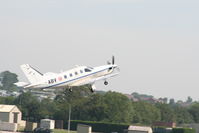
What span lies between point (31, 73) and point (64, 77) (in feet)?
18.6

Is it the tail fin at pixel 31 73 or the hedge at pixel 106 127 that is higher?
the tail fin at pixel 31 73

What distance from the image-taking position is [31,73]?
11112cm

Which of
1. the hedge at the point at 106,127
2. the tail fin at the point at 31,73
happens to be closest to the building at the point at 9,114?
the hedge at the point at 106,127

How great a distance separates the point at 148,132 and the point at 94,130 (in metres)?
32.4

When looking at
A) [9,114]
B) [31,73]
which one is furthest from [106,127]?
[31,73]

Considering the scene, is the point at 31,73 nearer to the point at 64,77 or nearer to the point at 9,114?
the point at 64,77

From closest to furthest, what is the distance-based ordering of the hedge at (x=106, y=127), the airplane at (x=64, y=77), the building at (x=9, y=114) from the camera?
the airplane at (x=64, y=77) < the hedge at (x=106, y=127) < the building at (x=9, y=114)

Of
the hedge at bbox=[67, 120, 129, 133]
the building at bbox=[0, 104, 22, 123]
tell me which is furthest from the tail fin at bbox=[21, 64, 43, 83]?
the building at bbox=[0, 104, 22, 123]

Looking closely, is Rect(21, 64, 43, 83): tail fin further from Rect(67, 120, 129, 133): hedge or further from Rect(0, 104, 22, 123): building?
Rect(0, 104, 22, 123): building

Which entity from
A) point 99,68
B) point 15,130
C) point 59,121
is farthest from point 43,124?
point 99,68

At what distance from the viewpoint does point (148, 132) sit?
147 m

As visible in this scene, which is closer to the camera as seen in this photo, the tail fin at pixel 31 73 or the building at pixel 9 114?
the tail fin at pixel 31 73

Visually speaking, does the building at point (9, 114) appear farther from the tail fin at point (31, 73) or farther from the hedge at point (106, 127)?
the tail fin at point (31, 73)

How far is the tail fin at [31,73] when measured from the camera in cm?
10975
